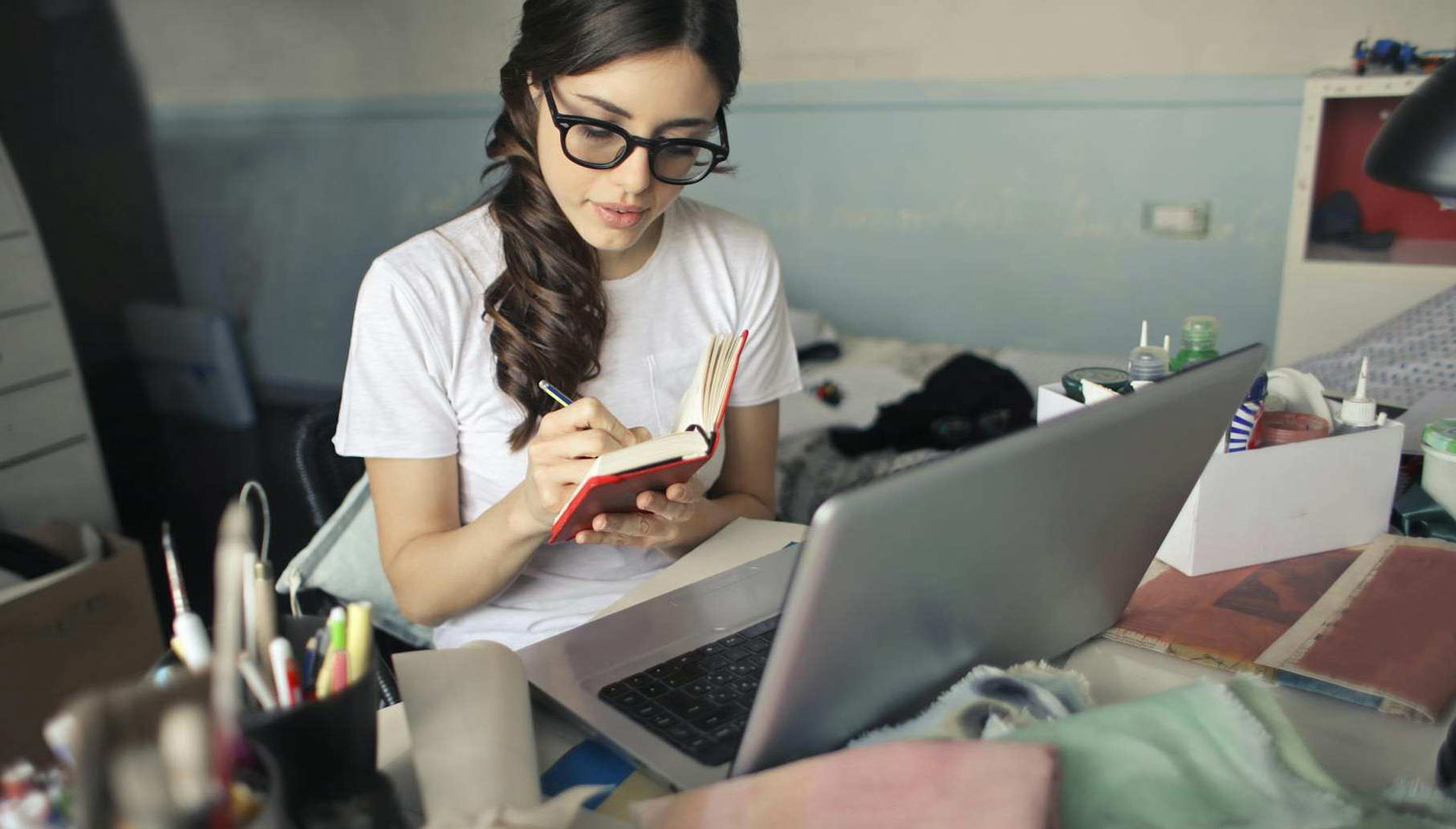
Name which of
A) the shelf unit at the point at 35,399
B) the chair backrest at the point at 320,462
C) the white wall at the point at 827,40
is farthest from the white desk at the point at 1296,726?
the shelf unit at the point at 35,399

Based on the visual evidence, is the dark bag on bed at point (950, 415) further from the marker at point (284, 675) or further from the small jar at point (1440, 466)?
the marker at point (284, 675)

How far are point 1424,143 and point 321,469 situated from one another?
45.6 inches

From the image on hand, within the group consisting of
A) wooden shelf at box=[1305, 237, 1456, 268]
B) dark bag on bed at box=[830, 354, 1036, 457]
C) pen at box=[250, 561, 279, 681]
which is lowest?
dark bag on bed at box=[830, 354, 1036, 457]

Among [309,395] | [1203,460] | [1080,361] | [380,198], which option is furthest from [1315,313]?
[309,395]

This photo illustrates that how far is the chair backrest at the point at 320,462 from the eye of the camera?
1258mm

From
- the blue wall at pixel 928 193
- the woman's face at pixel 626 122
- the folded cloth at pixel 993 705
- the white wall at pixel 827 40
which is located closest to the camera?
the folded cloth at pixel 993 705

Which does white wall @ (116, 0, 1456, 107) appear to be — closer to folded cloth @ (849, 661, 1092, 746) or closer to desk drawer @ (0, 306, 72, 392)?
desk drawer @ (0, 306, 72, 392)

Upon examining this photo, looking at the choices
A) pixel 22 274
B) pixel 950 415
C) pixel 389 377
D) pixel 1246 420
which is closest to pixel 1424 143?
pixel 1246 420

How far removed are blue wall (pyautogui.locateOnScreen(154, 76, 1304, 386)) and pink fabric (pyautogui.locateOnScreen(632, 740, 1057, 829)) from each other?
248 centimetres

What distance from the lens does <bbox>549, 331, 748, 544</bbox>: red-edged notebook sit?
83 cm

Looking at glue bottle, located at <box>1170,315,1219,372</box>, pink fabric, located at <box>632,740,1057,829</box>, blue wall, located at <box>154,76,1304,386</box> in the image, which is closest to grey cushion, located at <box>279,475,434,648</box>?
pink fabric, located at <box>632,740,1057,829</box>

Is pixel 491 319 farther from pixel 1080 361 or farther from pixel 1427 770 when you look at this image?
pixel 1080 361

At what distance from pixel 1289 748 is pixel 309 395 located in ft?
12.3

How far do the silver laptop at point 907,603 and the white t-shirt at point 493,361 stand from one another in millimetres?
334
